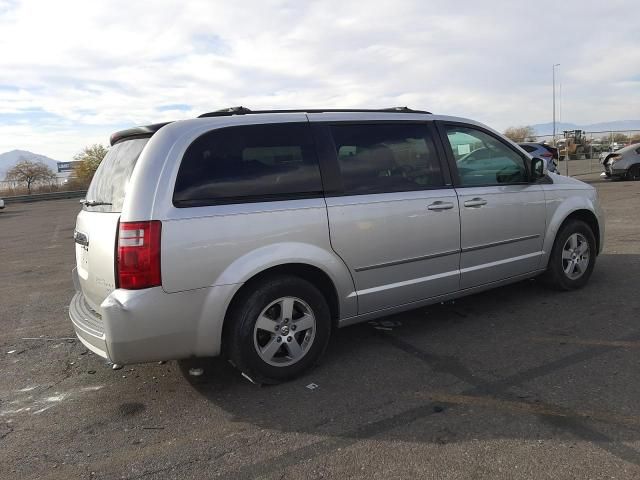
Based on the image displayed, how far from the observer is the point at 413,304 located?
4.33 m

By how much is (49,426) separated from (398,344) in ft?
8.48

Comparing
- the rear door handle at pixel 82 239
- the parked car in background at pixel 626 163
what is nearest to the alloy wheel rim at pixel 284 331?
the rear door handle at pixel 82 239

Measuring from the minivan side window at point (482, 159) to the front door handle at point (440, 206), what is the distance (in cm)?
31

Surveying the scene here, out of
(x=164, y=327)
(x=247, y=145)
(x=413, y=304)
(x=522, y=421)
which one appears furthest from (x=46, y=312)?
(x=522, y=421)

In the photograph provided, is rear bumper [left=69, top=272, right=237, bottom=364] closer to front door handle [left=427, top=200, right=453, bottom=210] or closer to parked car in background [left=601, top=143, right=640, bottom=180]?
front door handle [left=427, top=200, right=453, bottom=210]

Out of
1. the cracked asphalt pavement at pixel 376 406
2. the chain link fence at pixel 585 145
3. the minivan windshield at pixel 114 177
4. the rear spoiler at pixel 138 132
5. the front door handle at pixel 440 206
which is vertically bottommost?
the cracked asphalt pavement at pixel 376 406

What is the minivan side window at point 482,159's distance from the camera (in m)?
4.62

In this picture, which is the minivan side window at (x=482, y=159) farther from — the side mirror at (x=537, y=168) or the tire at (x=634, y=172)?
the tire at (x=634, y=172)

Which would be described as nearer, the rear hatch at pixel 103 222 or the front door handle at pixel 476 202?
the rear hatch at pixel 103 222

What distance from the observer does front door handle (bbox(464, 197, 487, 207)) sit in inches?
177

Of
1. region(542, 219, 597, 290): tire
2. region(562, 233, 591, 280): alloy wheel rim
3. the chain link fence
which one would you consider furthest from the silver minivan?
the chain link fence

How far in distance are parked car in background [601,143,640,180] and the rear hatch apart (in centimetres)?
1967

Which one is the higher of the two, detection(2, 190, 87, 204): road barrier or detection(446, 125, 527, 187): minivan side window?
detection(2, 190, 87, 204): road barrier

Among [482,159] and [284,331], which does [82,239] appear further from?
[482,159]
